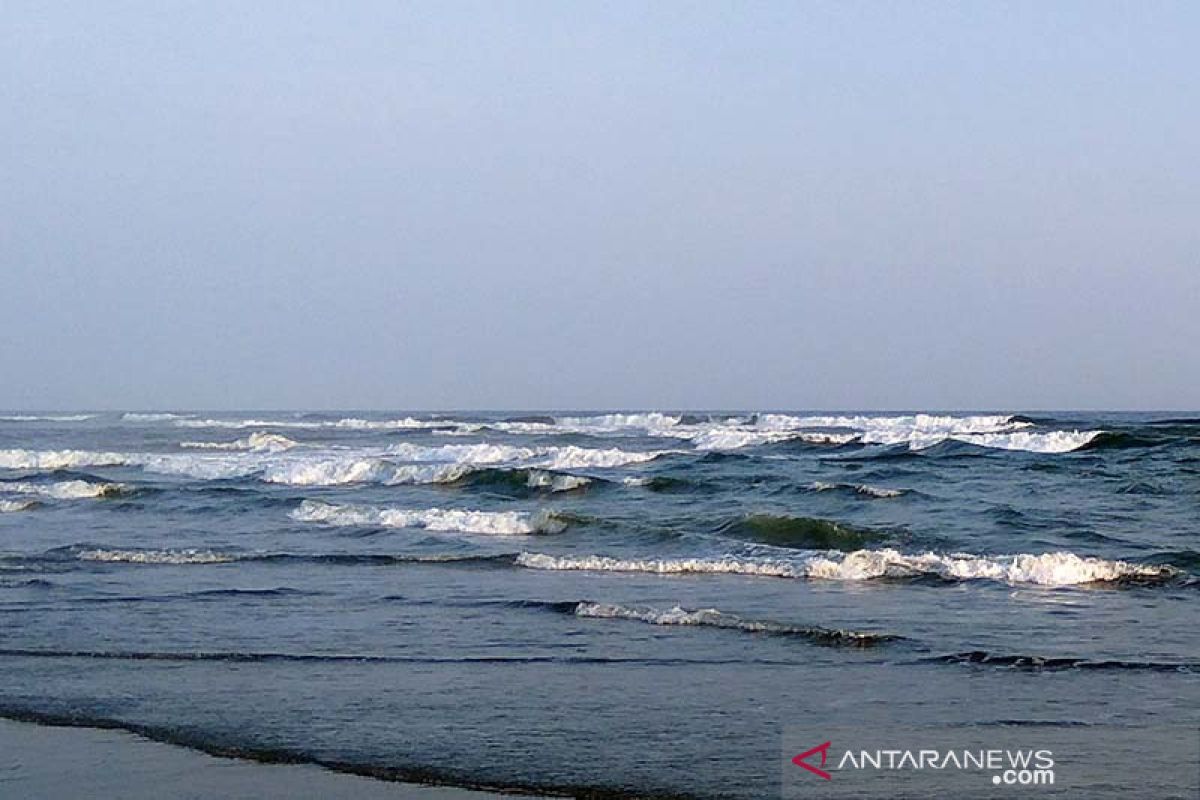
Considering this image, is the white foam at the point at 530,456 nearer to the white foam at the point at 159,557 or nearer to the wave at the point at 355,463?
the wave at the point at 355,463

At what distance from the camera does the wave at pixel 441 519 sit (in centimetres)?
1906

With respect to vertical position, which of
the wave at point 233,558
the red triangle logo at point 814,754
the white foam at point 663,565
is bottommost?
the wave at point 233,558

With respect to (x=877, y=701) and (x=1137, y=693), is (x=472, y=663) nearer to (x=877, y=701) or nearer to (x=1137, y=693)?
(x=877, y=701)

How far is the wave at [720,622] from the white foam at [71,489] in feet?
60.0

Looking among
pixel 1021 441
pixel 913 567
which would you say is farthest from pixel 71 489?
pixel 1021 441

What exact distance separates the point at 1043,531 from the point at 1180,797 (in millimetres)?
11211

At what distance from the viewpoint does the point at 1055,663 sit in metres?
9.01

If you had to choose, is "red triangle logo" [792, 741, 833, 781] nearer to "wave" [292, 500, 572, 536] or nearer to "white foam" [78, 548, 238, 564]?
"white foam" [78, 548, 238, 564]

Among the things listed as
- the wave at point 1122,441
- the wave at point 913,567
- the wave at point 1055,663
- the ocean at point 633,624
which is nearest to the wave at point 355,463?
the ocean at point 633,624

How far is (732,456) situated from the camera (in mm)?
31047

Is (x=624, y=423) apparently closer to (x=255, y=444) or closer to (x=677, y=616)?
(x=255, y=444)

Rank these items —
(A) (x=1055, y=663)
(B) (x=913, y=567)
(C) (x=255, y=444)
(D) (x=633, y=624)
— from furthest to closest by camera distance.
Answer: (C) (x=255, y=444), (B) (x=913, y=567), (D) (x=633, y=624), (A) (x=1055, y=663)

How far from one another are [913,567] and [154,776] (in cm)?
958

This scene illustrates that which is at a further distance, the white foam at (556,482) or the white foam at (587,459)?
the white foam at (587,459)
